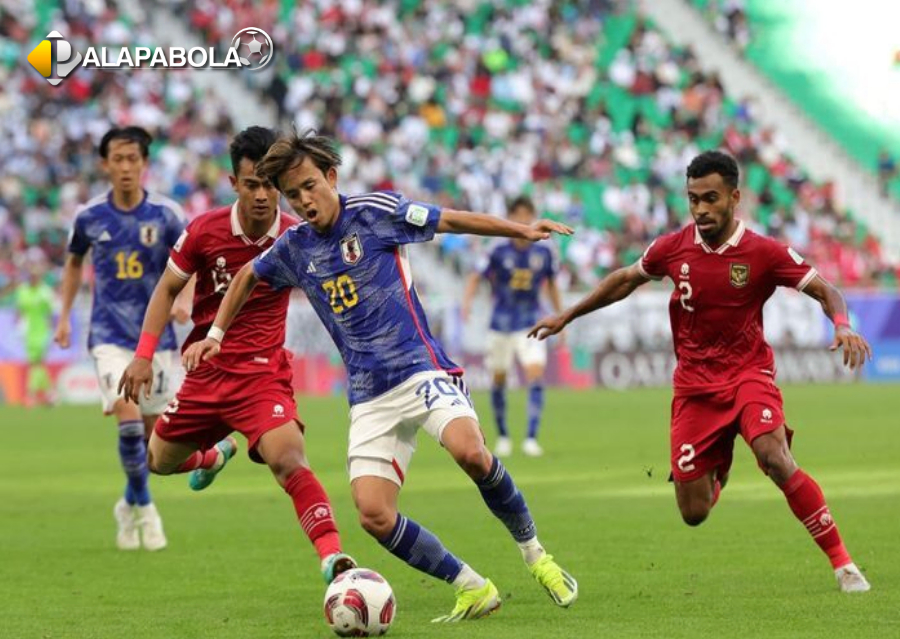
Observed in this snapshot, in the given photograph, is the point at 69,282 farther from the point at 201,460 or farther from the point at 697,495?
the point at 697,495

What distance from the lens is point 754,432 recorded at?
31.1ft

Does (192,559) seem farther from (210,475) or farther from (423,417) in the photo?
(423,417)

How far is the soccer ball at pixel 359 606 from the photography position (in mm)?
8141

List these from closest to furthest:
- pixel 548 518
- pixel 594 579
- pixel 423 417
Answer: pixel 423 417 → pixel 594 579 → pixel 548 518

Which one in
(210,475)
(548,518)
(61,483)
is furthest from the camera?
(61,483)

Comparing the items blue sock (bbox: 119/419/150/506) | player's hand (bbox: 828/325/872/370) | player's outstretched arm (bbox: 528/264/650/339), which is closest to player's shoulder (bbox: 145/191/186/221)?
blue sock (bbox: 119/419/150/506)

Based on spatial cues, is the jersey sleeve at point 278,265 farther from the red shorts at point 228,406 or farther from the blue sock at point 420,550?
the blue sock at point 420,550

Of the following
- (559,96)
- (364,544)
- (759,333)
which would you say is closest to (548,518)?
(364,544)

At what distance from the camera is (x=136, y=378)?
955cm

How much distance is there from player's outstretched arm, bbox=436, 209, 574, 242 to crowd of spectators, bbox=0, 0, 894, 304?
2617cm

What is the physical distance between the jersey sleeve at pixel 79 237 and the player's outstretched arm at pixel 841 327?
5.60 meters

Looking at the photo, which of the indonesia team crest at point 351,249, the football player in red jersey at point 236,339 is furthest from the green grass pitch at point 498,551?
the indonesia team crest at point 351,249

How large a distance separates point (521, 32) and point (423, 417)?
34142mm

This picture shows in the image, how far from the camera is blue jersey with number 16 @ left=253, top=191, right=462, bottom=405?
8.79 m
